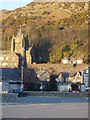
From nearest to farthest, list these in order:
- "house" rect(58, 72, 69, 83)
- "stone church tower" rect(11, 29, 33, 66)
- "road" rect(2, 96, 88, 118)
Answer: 1. "road" rect(2, 96, 88, 118)
2. "house" rect(58, 72, 69, 83)
3. "stone church tower" rect(11, 29, 33, 66)

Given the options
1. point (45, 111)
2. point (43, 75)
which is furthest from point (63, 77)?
point (45, 111)

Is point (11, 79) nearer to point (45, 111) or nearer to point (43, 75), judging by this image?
point (43, 75)

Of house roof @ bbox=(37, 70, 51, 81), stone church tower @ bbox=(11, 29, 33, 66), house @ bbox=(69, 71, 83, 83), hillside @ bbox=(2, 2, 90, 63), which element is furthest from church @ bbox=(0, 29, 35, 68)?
house @ bbox=(69, 71, 83, 83)

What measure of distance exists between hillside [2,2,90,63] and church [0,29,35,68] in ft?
17.9

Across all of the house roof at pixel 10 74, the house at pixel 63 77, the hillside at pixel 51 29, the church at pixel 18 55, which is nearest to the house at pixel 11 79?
the house roof at pixel 10 74

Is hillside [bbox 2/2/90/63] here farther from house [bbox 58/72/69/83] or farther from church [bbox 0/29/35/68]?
house [bbox 58/72/69/83]

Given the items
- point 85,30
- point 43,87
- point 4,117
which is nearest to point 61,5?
point 85,30

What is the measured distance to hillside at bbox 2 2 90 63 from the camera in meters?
100

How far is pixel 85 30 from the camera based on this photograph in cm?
10538

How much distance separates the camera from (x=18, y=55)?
8550 centimetres

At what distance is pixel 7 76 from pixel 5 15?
9981 centimetres

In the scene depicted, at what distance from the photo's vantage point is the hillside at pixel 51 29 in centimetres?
10006

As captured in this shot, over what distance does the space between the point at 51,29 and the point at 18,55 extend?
41.6m

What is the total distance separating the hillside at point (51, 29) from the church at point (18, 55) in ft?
17.9
